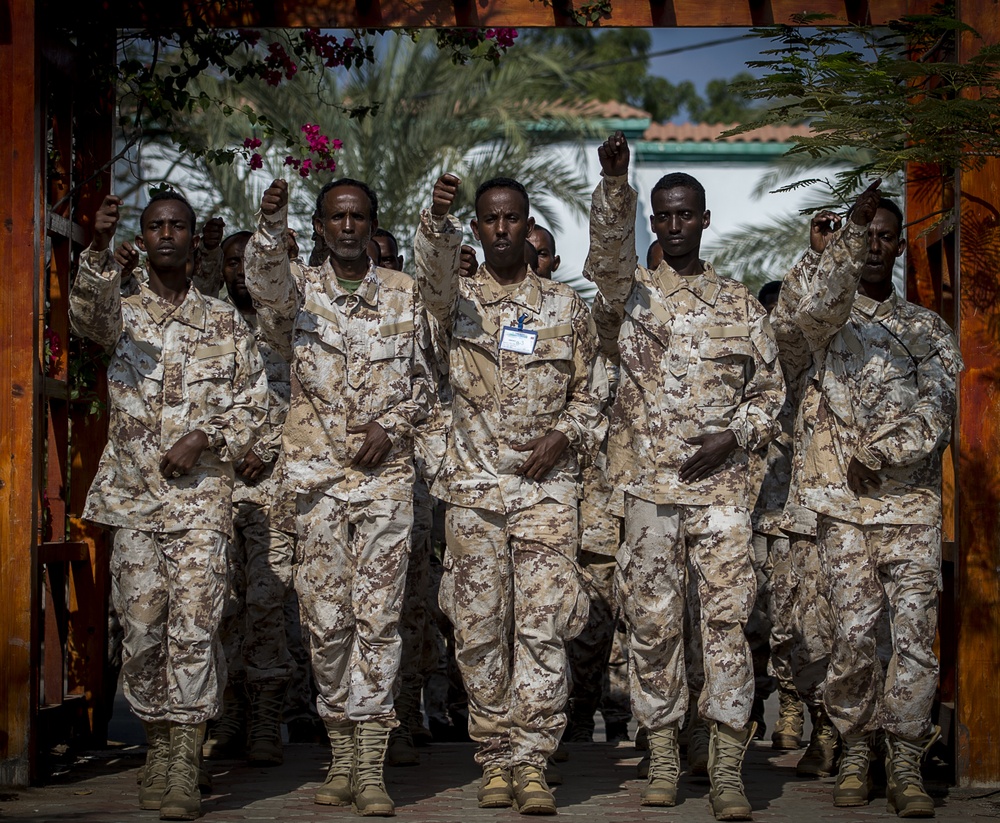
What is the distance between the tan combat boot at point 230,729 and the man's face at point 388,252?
8.29ft

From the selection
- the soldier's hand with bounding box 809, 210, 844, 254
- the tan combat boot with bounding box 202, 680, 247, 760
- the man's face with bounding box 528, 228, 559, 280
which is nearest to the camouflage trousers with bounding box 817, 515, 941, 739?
the soldier's hand with bounding box 809, 210, 844, 254

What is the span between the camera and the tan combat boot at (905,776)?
640 cm

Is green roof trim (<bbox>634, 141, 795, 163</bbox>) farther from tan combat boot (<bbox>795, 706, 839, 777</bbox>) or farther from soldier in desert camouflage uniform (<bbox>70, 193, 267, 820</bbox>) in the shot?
soldier in desert camouflage uniform (<bbox>70, 193, 267, 820</bbox>)

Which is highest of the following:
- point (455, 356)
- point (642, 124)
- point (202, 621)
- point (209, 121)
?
point (642, 124)

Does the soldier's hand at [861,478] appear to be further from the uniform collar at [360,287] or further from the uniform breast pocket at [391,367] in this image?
the uniform collar at [360,287]

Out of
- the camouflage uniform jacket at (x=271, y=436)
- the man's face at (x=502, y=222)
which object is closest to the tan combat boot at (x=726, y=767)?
the man's face at (x=502, y=222)

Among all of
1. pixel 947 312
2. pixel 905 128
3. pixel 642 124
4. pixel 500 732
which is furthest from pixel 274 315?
pixel 642 124

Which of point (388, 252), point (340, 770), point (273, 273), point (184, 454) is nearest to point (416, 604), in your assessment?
point (340, 770)

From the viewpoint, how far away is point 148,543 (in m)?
6.60

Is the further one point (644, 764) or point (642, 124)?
point (642, 124)

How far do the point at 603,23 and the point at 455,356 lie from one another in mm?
2255

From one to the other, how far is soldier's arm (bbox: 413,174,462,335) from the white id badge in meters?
0.29

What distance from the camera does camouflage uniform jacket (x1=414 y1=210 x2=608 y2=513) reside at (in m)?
6.69

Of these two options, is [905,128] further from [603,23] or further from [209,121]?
[209,121]
